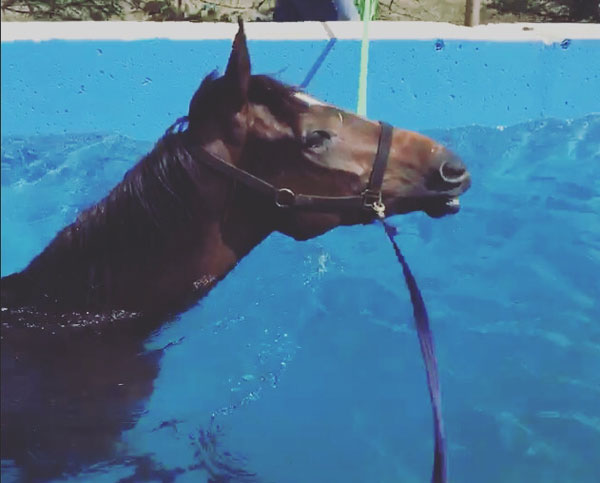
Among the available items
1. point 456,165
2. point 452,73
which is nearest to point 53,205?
point 456,165

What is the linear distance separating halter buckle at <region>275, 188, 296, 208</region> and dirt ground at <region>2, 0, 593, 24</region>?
9.36ft

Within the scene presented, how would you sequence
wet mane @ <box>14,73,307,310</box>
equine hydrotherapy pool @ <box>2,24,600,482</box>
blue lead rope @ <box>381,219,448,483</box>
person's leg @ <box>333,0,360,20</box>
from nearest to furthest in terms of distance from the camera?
blue lead rope @ <box>381,219,448,483</box>, wet mane @ <box>14,73,307,310</box>, equine hydrotherapy pool @ <box>2,24,600,482</box>, person's leg @ <box>333,0,360,20</box>

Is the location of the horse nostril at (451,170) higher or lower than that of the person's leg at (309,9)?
higher

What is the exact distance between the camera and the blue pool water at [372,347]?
2.66 m

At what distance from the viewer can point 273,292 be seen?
3566mm

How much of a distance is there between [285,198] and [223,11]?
4.00 metres

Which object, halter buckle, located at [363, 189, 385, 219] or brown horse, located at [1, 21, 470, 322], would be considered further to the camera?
halter buckle, located at [363, 189, 385, 219]

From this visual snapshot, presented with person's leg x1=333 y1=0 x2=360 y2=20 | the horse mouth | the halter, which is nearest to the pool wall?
person's leg x1=333 y1=0 x2=360 y2=20

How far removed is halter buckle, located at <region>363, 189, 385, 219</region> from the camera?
83.0 inches

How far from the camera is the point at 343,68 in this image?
13.8ft

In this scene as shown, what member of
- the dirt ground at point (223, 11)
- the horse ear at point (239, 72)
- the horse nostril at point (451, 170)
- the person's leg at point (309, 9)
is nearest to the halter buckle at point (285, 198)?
the horse ear at point (239, 72)

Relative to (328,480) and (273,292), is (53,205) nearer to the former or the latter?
(273,292)

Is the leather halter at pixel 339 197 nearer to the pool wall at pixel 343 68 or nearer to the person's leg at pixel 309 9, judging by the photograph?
the pool wall at pixel 343 68

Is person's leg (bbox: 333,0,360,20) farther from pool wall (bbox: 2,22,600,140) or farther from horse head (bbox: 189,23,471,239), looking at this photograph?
horse head (bbox: 189,23,471,239)
